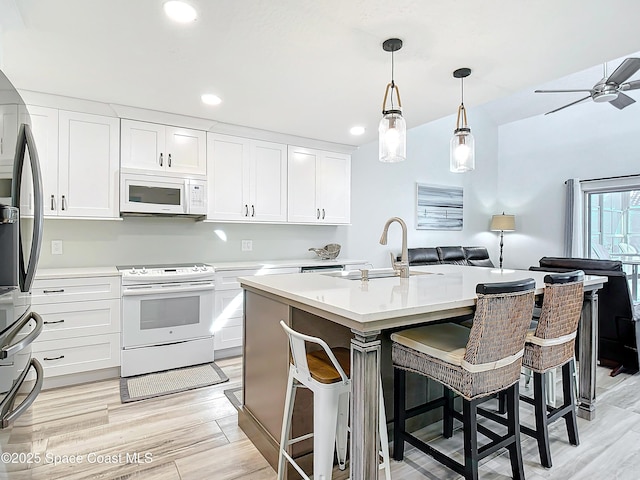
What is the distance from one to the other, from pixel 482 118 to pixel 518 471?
20.6 feet

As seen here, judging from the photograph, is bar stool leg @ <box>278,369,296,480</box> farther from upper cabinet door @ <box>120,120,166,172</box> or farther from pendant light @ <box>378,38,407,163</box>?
upper cabinet door @ <box>120,120,166,172</box>

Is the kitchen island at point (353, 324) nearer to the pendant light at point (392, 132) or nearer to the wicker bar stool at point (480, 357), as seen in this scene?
the wicker bar stool at point (480, 357)

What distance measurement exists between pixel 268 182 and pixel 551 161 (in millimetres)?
4876

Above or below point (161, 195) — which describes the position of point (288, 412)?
below

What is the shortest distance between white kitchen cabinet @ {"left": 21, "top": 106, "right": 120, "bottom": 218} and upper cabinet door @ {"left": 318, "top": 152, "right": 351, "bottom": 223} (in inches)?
87.7

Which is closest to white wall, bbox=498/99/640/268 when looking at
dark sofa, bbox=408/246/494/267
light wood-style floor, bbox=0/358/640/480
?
dark sofa, bbox=408/246/494/267

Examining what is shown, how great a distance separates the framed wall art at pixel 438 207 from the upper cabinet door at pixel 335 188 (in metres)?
1.67

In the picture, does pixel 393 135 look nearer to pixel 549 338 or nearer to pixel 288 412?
pixel 549 338

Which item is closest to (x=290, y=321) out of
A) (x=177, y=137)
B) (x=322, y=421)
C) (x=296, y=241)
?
(x=322, y=421)

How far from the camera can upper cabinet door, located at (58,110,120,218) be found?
3109 mm

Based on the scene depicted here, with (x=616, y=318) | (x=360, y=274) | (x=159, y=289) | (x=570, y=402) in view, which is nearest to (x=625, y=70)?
(x=616, y=318)

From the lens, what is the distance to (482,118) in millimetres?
6715

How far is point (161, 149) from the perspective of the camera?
352 cm

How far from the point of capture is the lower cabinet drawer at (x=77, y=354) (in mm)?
2869
